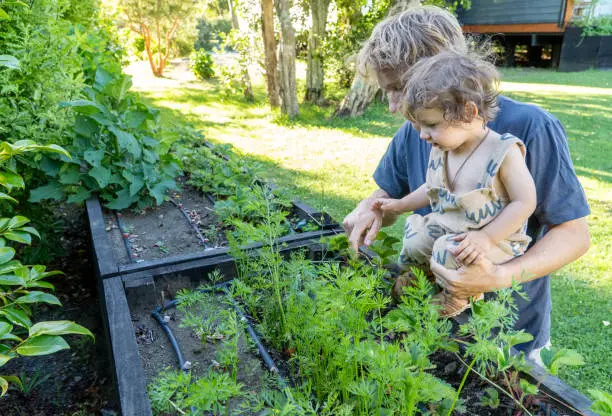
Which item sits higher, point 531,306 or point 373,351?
point 373,351

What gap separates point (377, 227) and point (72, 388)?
186 cm

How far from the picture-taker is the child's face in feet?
5.50

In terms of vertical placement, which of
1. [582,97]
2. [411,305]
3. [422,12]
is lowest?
[582,97]

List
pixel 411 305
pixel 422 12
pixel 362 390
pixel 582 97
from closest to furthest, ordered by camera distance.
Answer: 1. pixel 362 390
2. pixel 411 305
3. pixel 422 12
4. pixel 582 97

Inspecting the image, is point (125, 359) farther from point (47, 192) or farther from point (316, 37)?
point (316, 37)

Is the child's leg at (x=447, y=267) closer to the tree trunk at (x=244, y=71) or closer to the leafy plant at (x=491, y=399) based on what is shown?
the leafy plant at (x=491, y=399)

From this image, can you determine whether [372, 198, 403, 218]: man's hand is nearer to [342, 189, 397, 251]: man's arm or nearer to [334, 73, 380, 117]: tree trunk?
[342, 189, 397, 251]: man's arm

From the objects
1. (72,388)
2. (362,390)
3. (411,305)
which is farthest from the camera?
(72,388)

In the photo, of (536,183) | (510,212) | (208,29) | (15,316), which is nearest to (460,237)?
(510,212)

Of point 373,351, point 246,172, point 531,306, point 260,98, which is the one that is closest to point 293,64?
point 260,98

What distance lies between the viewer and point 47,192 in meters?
3.43

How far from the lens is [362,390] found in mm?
1252

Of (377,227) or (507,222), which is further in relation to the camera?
(377,227)

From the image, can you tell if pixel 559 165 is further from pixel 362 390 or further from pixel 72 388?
pixel 72 388
